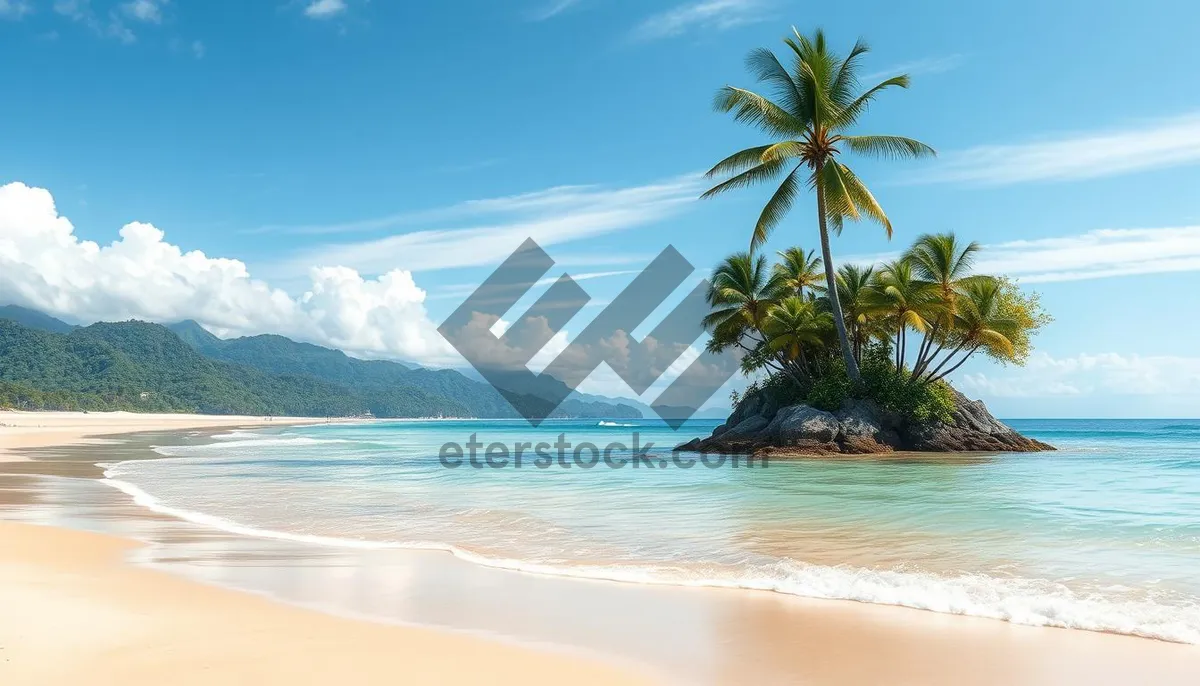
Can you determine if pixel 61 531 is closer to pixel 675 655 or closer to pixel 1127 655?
pixel 675 655

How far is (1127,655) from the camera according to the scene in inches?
174

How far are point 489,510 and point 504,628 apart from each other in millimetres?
7333

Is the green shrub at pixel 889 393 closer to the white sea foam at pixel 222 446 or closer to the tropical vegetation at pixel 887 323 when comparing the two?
the tropical vegetation at pixel 887 323

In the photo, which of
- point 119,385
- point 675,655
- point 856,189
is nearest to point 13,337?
point 119,385

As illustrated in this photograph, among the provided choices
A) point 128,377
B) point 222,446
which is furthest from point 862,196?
point 128,377

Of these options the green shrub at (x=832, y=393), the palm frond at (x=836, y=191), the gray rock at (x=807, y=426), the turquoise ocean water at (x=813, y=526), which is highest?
the palm frond at (x=836, y=191)

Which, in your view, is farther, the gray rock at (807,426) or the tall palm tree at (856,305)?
the tall palm tree at (856,305)

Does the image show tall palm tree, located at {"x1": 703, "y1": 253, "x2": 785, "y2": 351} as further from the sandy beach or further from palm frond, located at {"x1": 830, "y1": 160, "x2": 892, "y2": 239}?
the sandy beach

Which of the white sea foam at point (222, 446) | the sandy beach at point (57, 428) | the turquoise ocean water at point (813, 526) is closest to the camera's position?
the turquoise ocean water at point (813, 526)

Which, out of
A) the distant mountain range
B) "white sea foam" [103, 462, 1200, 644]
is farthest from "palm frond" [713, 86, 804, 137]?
the distant mountain range

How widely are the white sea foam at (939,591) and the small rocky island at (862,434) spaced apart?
19.9 metres

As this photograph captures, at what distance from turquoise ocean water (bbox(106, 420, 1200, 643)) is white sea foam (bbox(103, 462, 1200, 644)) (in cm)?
2

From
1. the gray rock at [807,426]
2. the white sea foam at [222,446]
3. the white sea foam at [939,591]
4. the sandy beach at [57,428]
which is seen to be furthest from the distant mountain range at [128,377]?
the white sea foam at [939,591]

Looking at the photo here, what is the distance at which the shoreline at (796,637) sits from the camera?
13.3 feet
